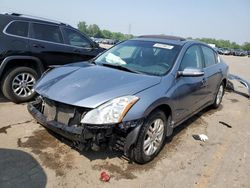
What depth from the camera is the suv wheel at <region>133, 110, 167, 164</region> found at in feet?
11.3

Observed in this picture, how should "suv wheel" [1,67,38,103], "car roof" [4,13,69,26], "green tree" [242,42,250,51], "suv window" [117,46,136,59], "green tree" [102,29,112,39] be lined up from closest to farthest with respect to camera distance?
"suv window" [117,46,136,59], "suv wheel" [1,67,38,103], "car roof" [4,13,69,26], "green tree" [242,42,250,51], "green tree" [102,29,112,39]

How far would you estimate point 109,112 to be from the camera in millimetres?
3141

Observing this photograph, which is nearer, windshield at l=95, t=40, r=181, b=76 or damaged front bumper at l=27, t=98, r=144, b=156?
damaged front bumper at l=27, t=98, r=144, b=156

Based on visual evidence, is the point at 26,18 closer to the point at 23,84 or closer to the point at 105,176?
the point at 23,84

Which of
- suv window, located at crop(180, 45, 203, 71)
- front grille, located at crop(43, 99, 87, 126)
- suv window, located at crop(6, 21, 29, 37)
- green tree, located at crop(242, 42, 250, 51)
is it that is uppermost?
suv window, located at crop(6, 21, 29, 37)

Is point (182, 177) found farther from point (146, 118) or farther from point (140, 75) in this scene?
point (140, 75)

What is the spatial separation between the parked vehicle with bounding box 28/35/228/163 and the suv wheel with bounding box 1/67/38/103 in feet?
5.74

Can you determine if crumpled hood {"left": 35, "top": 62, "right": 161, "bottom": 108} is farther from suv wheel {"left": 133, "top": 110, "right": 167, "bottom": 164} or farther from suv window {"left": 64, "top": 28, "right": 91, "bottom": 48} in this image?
suv window {"left": 64, "top": 28, "right": 91, "bottom": 48}

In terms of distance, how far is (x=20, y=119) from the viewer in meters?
4.91

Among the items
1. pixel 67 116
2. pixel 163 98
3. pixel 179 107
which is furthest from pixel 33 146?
pixel 179 107

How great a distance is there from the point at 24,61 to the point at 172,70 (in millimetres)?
3429

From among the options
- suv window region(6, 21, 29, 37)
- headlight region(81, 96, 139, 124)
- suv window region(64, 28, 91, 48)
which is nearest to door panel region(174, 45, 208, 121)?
headlight region(81, 96, 139, 124)

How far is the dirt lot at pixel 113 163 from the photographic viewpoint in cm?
324

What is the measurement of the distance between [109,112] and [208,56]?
3434 millimetres
